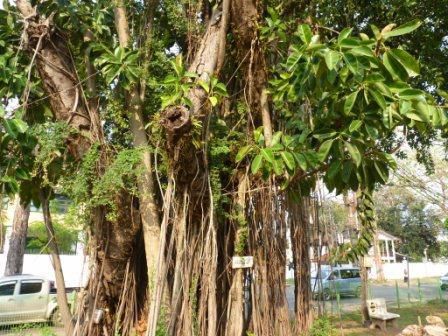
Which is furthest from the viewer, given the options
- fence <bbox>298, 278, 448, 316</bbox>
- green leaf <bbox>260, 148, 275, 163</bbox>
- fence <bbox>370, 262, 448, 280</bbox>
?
fence <bbox>370, 262, 448, 280</bbox>

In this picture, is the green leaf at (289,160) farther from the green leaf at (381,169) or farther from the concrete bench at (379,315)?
the concrete bench at (379,315)

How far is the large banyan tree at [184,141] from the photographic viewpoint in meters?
2.74

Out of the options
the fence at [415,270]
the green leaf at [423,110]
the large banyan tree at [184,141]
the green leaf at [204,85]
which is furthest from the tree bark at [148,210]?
the fence at [415,270]

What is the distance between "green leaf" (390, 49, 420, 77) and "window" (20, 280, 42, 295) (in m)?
9.17

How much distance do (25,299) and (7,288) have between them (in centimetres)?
43

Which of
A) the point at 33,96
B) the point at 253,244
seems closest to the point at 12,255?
the point at 33,96

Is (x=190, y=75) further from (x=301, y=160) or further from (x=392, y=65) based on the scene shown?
(x=392, y=65)

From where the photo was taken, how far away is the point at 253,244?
362 centimetres

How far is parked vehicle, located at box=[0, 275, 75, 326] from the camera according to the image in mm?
8797

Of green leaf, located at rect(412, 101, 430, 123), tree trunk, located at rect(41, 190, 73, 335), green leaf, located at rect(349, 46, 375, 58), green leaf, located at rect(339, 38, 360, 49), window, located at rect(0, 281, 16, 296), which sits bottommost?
window, located at rect(0, 281, 16, 296)

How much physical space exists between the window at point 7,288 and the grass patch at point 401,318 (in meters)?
6.40

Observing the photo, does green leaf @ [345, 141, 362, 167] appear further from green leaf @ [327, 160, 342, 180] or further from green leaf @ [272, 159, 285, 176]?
green leaf @ [272, 159, 285, 176]

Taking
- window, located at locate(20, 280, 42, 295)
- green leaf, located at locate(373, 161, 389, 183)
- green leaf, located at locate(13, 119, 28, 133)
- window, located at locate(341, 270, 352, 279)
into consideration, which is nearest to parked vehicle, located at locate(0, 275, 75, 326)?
window, located at locate(20, 280, 42, 295)

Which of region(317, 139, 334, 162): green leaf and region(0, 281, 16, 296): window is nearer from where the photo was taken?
region(317, 139, 334, 162): green leaf
